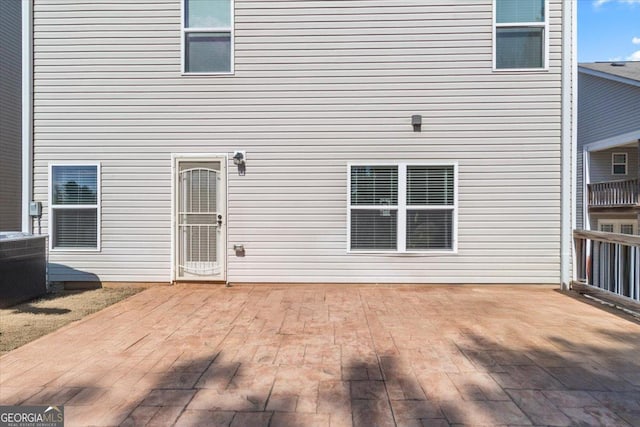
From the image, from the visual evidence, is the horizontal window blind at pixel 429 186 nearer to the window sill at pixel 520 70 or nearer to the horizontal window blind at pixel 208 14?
the window sill at pixel 520 70

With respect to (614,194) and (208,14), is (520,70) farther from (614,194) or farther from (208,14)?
(614,194)

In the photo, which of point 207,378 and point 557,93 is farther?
point 557,93

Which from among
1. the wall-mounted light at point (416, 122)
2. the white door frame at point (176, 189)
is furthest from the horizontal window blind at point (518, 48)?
the white door frame at point (176, 189)

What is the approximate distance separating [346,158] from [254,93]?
68.9 inches

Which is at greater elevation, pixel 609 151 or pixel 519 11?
pixel 519 11

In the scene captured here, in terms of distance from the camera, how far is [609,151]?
12.4 metres

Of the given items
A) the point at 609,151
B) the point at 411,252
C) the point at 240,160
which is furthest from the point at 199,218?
the point at 609,151

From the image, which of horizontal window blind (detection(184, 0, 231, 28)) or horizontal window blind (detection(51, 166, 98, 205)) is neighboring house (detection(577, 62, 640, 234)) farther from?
horizontal window blind (detection(51, 166, 98, 205))

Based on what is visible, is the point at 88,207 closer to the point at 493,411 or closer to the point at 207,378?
the point at 207,378

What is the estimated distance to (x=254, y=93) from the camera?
5.62 m

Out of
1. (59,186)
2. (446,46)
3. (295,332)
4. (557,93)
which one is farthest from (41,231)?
(557,93)

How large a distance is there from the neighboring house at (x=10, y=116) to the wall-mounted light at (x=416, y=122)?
1057 centimetres

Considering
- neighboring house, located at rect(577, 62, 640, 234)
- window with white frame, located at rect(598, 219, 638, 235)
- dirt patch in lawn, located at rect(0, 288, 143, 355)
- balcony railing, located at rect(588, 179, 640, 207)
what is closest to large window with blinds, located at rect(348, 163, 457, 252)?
dirt patch in lawn, located at rect(0, 288, 143, 355)

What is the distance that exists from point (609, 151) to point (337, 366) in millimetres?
14048
